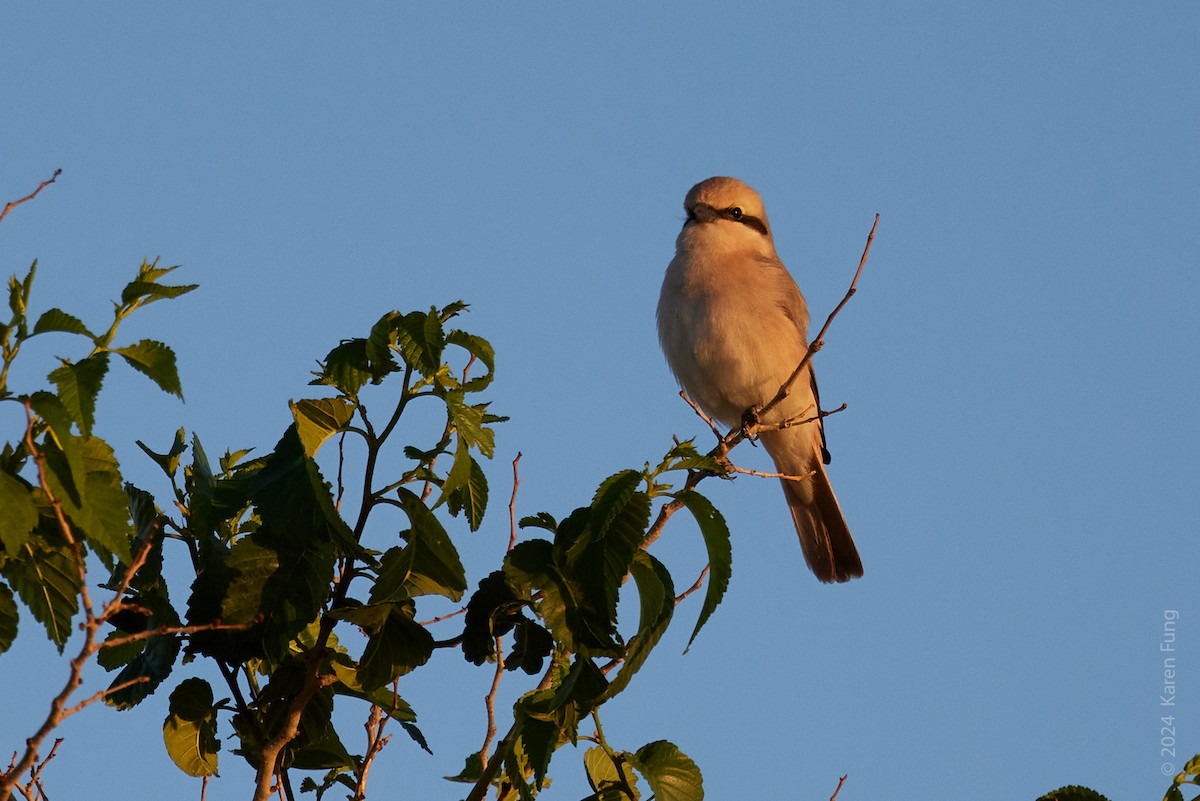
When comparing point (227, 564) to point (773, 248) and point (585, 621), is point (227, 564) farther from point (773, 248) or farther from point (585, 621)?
point (773, 248)

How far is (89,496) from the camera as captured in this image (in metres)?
2.25

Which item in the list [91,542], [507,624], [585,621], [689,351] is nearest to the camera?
[91,542]

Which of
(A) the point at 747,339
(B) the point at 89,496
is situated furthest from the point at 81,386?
(A) the point at 747,339

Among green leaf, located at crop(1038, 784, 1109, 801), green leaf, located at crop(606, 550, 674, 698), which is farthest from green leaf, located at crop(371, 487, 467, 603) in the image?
green leaf, located at crop(1038, 784, 1109, 801)

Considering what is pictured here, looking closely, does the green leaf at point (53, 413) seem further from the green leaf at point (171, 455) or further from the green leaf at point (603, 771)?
the green leaf at point (603, 771)

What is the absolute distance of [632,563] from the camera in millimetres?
2744

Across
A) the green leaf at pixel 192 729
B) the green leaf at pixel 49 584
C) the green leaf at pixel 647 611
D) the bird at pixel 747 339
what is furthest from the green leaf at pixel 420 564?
the bird at pixel 747 339

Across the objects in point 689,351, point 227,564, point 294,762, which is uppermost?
point 689,351

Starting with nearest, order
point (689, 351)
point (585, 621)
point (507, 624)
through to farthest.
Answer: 1. point (585, 621)
2. point (507, 624)
3. point (689, 351)

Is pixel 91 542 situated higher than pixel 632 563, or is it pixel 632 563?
pixel 632 563

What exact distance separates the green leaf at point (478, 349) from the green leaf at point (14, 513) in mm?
942

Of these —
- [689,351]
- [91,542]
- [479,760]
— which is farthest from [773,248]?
[91,542]

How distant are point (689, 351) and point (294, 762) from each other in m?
4.58

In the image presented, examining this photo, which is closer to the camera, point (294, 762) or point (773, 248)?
point (294, 762)
